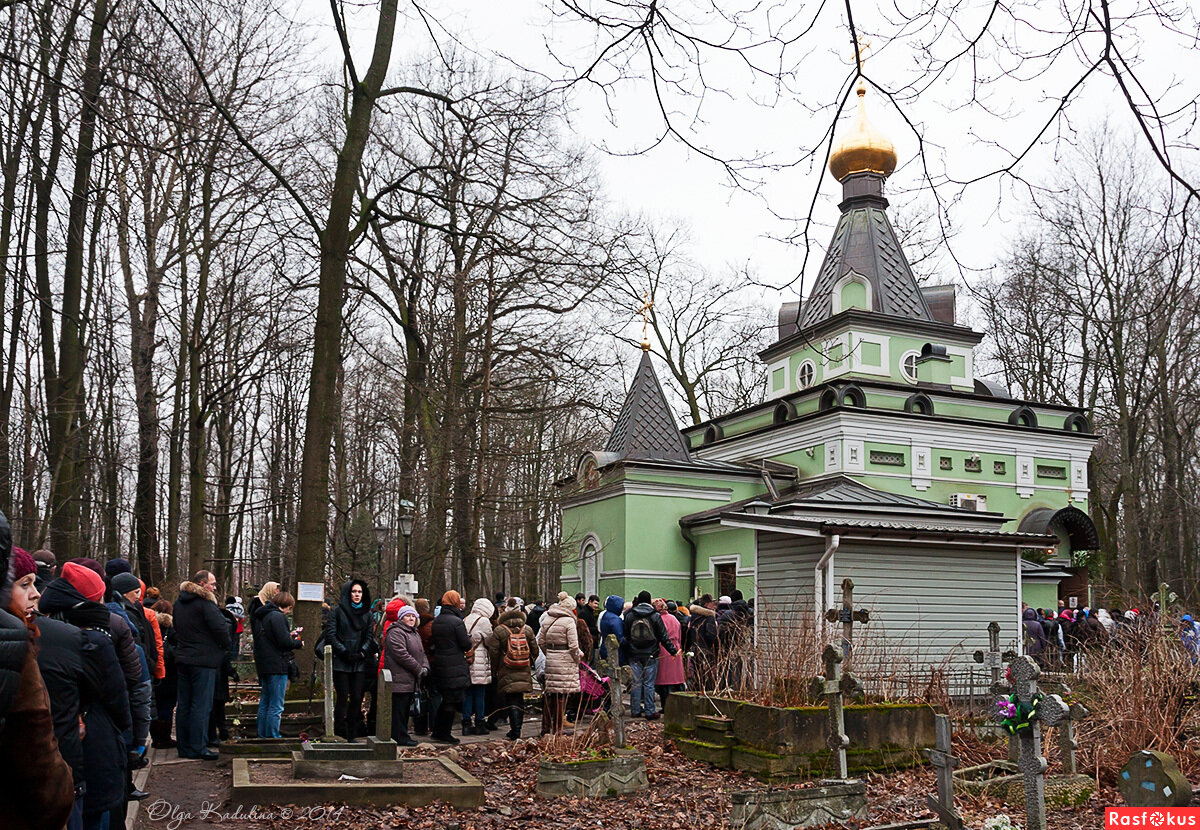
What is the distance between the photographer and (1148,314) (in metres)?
4.58

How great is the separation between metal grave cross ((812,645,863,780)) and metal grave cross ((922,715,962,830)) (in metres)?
1.56

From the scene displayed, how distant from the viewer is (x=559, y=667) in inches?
514

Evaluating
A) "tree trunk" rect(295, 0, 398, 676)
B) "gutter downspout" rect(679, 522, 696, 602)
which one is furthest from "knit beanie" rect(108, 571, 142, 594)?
"gutter downspout" rect(679, 522, 696, 602)

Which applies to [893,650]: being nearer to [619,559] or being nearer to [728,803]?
[728,803]

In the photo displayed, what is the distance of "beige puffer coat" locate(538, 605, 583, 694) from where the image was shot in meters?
13.0

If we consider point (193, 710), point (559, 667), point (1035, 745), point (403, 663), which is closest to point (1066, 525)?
point (559, 667)

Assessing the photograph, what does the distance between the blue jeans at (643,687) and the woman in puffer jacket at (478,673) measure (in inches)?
85.9

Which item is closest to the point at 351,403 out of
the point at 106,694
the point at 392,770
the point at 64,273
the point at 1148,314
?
the point at 64,273

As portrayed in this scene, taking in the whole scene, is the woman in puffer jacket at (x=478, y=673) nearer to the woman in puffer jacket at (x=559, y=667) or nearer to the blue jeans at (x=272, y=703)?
the woman in puffer jacket at (x=559, y=667)

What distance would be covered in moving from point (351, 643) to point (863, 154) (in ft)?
88.7

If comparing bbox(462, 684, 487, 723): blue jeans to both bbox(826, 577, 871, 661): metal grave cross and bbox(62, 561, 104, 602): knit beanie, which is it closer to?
bbox(826, 577, 871, 661): metal grave cross

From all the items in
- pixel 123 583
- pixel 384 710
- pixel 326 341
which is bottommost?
pixel 384 710

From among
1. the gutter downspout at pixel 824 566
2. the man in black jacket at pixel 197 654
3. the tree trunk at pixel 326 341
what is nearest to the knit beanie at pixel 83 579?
the man in black jacket at pixel 197 654

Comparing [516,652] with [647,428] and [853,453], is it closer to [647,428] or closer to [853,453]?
[647,428]
